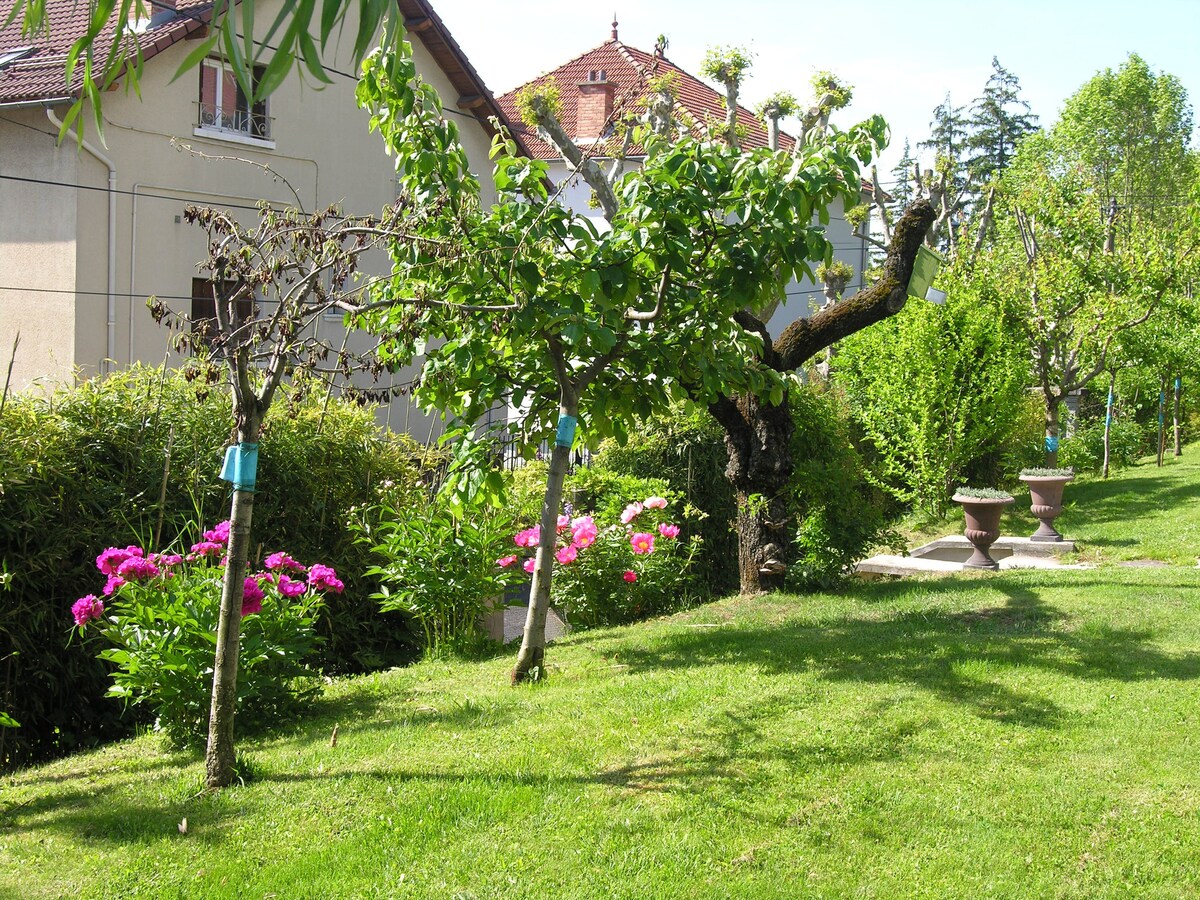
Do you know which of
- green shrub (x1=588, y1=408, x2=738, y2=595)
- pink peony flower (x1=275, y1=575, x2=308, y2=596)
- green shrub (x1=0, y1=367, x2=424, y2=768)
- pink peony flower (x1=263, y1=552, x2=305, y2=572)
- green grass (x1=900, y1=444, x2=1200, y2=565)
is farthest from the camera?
green grass (x1=900, y1=444, x2=1200, y2=565)

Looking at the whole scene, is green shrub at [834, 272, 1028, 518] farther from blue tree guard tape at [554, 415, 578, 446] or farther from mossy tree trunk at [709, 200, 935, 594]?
blue tree guard tape at [554, 415, 578, 446]

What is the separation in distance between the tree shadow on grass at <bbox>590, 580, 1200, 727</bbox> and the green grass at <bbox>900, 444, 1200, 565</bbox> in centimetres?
552

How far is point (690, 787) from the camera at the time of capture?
4.96 meters

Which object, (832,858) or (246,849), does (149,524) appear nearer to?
(246,849)

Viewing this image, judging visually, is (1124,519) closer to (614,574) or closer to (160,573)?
(614,574)

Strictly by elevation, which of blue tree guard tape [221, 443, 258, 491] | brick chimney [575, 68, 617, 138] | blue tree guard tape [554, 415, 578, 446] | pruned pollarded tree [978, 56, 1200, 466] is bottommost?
blue tree guard tape [221, 443, 258, 491]

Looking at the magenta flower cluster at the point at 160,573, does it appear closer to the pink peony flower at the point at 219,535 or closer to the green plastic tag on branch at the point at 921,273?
the pink peony flower at the point at 219,535

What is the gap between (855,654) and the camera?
288 inches

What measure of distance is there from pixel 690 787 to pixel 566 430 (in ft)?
8.32

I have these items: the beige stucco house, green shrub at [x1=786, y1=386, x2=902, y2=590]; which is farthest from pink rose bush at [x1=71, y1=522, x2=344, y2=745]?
the beige stucco house

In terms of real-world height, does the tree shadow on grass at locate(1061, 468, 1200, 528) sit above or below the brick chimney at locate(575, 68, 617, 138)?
below

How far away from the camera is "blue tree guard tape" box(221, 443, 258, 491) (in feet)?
16.2

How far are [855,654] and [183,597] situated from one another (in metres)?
4.28

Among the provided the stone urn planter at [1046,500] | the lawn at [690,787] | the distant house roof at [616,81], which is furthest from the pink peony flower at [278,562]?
the distant house roof at [616,81]
